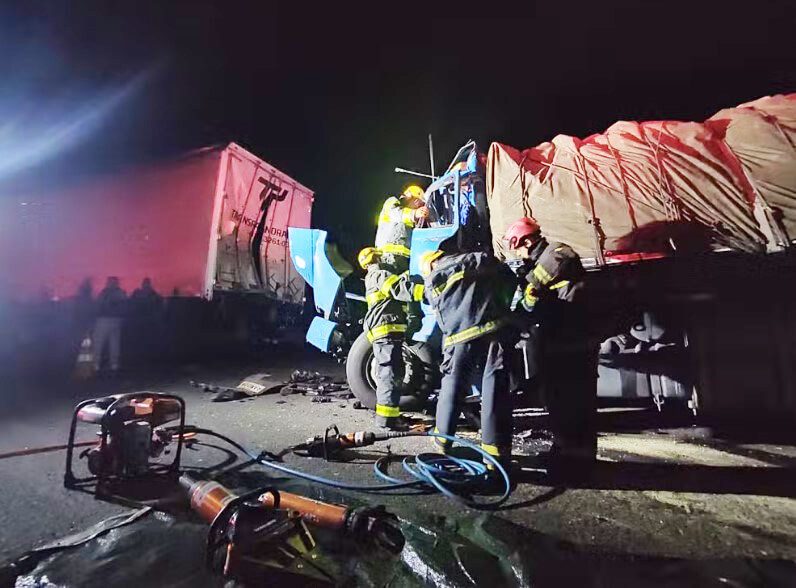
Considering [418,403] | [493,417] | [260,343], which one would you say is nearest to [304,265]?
[418,403]

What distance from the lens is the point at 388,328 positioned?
168 inches

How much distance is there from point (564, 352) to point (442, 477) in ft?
4.09

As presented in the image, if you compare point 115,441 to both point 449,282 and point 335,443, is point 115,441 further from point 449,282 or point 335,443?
point 449,282

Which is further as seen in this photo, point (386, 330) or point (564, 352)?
point (386, 330)

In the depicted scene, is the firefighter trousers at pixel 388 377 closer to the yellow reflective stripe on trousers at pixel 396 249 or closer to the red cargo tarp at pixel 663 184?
the yellow reflective stripe on trousers at pixel 396 249

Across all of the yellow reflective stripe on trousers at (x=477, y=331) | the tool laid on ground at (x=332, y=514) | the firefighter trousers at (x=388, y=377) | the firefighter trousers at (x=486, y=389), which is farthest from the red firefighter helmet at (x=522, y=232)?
the tool laid on ground at (x=332, y=514)

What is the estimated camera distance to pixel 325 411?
506 cm

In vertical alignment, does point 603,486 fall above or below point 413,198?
below

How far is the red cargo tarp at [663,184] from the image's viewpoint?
10.4ft

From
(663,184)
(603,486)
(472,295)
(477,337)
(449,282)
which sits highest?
(663,184)

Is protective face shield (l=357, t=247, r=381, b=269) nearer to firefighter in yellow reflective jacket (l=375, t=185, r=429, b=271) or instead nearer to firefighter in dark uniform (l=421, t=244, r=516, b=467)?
firefighter in yellow reflective jacket (l=375, t=185, r=429, b=271)

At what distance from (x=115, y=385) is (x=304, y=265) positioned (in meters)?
3.21

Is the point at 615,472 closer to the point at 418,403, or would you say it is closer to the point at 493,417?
the point at 493,417

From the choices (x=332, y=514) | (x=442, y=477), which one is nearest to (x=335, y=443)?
(x=442, y=477)
